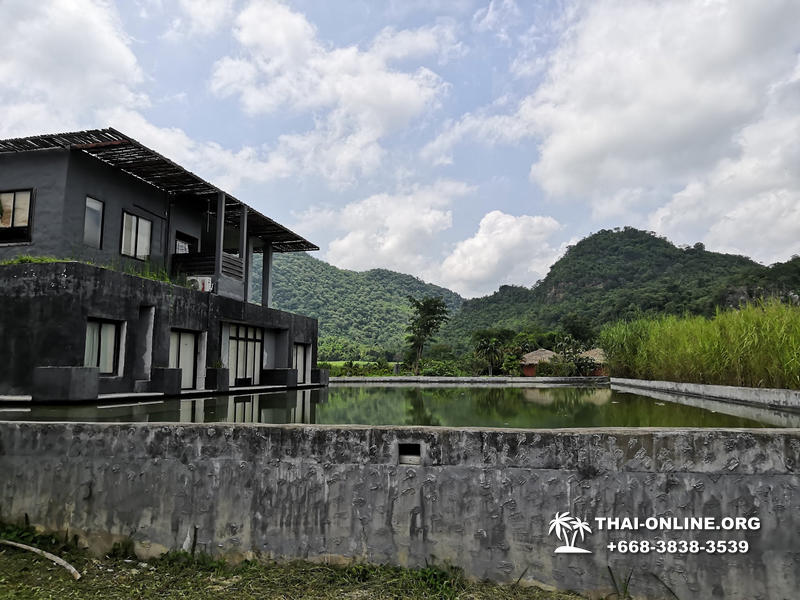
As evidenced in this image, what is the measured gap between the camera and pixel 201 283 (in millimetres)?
15117

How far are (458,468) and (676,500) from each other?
179 centimetres

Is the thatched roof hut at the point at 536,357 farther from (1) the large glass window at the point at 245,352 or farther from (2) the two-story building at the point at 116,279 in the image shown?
(1) the large glass window at the point at 245,352

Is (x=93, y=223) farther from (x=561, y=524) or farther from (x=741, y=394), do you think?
(x=741, y=394)

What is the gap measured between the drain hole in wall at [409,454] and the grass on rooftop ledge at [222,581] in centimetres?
89

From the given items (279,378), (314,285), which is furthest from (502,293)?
(279,378)

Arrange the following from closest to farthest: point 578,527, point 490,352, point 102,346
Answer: point 578,527, point 102,346, point 490,352

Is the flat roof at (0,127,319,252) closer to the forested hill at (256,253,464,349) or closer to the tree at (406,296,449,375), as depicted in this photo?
the tree at (406,296,449,375)

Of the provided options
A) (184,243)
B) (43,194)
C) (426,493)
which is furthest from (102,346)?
(426,493)

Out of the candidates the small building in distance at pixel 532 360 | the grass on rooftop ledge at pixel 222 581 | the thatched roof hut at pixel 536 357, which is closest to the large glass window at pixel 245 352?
the grass on rooftop ledge at pixel 222 581

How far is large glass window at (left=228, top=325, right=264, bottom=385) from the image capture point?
1603 cm

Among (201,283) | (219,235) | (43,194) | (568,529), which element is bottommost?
(568,529)

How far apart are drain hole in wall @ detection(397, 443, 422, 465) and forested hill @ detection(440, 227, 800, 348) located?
41516 millimetres

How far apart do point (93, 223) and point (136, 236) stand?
1.53 meters

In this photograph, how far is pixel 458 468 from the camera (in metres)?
4.64
